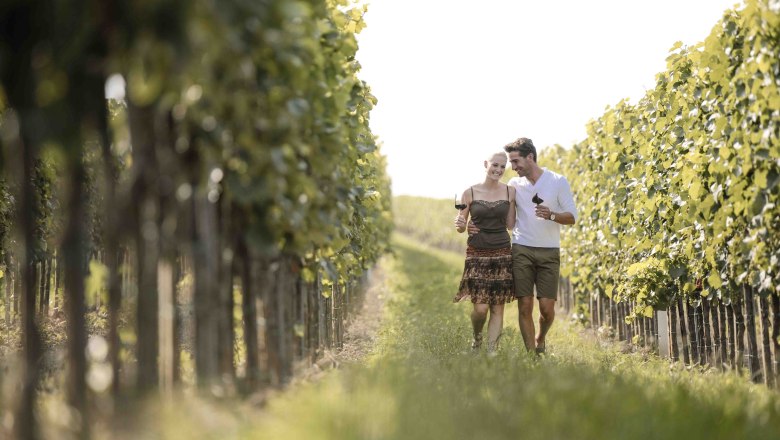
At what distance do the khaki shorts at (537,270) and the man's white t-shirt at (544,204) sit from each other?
66mm

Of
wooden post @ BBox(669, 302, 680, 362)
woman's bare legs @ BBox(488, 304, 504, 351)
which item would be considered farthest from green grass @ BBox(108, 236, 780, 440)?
wooden post @ BBox(669, 302, 680, 362)

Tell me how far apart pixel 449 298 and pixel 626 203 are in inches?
230

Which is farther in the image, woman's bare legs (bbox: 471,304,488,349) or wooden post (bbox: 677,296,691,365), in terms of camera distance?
wooden post (bbox: 677,296,691,365)

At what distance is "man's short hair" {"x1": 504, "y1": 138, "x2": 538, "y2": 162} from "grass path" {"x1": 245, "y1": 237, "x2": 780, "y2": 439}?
1928 millimetres

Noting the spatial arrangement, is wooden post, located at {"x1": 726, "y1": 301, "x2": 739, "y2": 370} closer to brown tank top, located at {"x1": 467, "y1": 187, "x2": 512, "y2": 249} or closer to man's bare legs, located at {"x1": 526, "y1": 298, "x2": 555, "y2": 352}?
man's bare legs, located at {"x1": 526, "y1": 298, "x2": 555, "y2": 352}

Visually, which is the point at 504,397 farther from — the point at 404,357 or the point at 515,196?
the point at 515,196

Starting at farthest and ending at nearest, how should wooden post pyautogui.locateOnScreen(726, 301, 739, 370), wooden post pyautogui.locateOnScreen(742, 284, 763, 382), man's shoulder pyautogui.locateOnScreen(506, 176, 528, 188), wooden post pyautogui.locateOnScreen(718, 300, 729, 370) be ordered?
man's shoulder pyautogui.locateOnScreen(506, 176, 528, 188) < wooden post pyautogui.locateOnScreen(718, 300, 729, 370) < wooden post pyautogui.locateOnScreen(726, 301, 739, 370) < wooden post pyautogui.locateOnScreen(742, 284, 763, 382)

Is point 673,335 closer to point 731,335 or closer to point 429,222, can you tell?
point 731,335

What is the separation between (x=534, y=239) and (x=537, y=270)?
0.29 metres

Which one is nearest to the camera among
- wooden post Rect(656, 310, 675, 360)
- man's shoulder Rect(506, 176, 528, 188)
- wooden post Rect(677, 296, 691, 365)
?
man's shoulder Rect(506, 176, 528, 188)

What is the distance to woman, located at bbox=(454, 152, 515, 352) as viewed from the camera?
293 inches

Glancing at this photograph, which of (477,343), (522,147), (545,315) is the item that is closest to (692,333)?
(545,315)

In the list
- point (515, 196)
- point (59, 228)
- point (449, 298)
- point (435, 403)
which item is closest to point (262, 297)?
point (435, 403)

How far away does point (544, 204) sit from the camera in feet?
24.6
